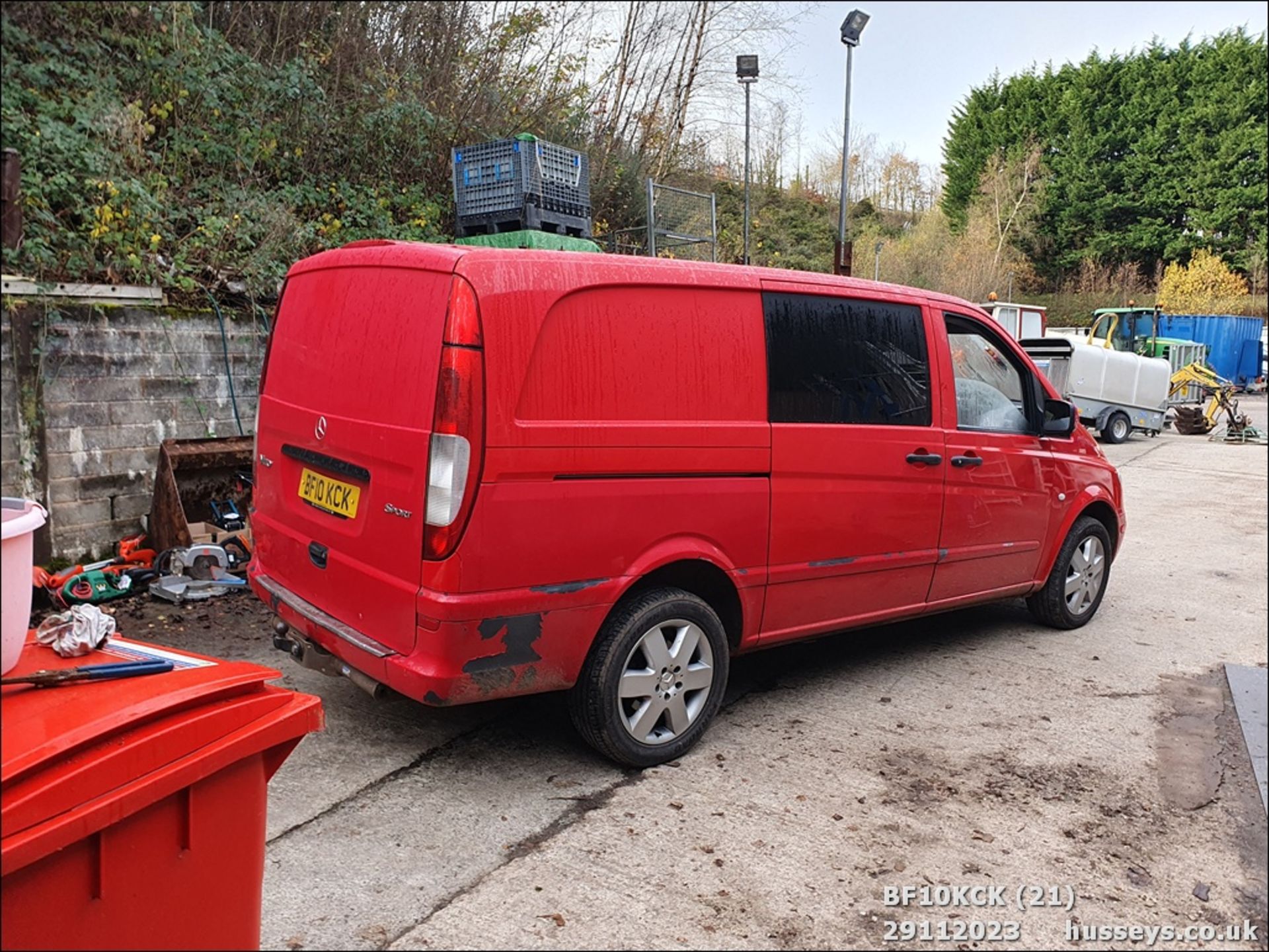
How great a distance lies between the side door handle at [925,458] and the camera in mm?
4273

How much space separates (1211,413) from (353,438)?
2001cm

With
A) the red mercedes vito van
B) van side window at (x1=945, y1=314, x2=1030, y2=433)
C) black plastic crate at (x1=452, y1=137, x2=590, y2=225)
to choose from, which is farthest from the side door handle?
black plastic crate at (x1=452, y1=137, x2=590, y2=225)

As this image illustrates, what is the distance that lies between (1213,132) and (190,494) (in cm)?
3432

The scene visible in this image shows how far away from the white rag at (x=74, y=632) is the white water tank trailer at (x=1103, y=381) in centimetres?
1595

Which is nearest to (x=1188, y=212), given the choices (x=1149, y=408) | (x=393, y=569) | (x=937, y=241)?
(x=937, y=241)

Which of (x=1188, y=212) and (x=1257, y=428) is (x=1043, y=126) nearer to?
(x=1188, y=212)

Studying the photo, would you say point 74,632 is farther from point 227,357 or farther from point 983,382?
point 227,357

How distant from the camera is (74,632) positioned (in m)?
2.09

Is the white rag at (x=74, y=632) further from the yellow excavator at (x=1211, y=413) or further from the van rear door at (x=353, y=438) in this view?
the yellow excavator at (x=1211, y=413)

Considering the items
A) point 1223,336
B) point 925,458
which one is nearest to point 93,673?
point 925,458

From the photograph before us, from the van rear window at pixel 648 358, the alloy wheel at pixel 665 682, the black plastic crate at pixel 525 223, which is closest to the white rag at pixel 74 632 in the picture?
the van rear window at pixel 648 358

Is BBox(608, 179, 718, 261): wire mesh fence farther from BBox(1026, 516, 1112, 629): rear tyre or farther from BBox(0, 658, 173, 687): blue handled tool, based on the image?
BBox(0, 658, 173, 687): blue handled tool

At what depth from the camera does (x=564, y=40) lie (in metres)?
12.4

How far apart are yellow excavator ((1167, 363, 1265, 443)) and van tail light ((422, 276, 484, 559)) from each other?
18.0 meters
